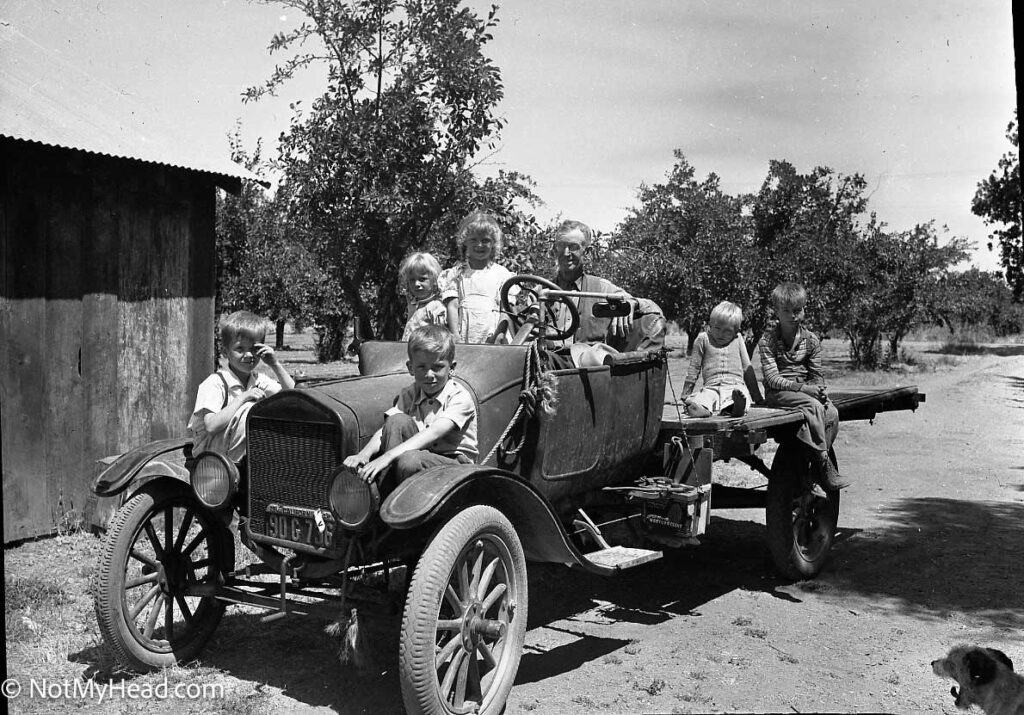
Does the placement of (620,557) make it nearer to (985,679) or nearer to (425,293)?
(985,679)

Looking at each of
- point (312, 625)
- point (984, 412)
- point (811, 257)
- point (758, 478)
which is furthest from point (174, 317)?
point (811, 257)

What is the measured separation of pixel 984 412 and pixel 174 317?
Answer: 13751 mm

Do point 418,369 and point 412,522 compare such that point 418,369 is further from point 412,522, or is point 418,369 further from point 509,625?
point 509,625

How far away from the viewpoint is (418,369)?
12.6ft

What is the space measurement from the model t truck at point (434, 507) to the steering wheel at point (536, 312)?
21 mm

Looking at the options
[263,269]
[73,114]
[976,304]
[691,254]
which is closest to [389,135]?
[73,114]

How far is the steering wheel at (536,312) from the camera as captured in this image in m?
4.59

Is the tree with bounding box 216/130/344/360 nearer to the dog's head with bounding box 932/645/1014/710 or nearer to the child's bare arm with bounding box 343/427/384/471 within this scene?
the child's bare arm with bounding box 343/427/384/471

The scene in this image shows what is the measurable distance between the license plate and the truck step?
3.97 feet

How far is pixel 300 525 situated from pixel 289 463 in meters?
0.27

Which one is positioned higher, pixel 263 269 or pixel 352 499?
pixel 263 269

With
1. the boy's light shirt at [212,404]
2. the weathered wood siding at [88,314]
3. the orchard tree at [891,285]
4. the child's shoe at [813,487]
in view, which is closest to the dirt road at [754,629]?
the child's shoe at [813,487]

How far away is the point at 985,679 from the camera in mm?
3234

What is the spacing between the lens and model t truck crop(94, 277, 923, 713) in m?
3.53
